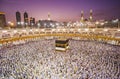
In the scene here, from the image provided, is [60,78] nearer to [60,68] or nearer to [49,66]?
[60,68]

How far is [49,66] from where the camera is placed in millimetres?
17078

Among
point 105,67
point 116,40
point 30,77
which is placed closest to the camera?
point 30,77

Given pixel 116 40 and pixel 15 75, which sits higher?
pixel 116 40

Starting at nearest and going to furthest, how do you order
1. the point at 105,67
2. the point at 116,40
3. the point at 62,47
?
the point at 105,67
the point at 62,47
the point at 116,40

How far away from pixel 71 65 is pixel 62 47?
A: 970 cm

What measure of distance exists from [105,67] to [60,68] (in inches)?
271

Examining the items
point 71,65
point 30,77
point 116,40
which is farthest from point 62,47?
point 116,40

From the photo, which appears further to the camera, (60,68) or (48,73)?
(60,68)

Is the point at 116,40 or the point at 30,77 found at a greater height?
the point at 116,40

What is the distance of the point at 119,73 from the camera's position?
45.8ft

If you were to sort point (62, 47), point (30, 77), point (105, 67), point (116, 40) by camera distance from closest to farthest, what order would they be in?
point (30, 77), point (105, 67), point (62, 47), point (116, 40)

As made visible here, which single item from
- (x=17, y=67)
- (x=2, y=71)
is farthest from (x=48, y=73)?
(x=2, y=71)

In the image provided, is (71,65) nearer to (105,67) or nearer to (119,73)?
(105,67)

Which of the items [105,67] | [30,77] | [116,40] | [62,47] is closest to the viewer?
[30,77]
